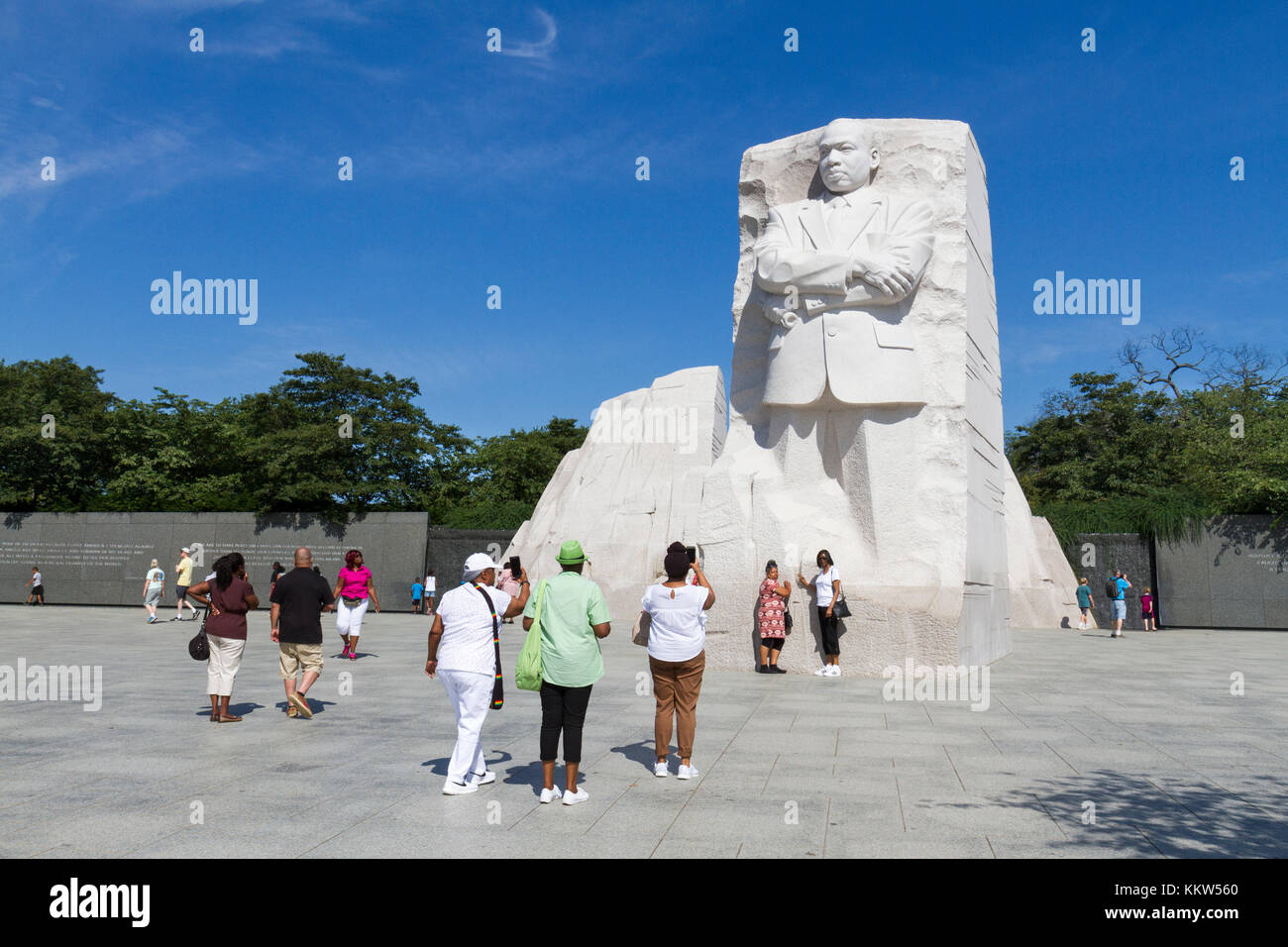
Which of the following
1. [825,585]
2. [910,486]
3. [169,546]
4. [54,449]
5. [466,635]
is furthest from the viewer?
[54,449]

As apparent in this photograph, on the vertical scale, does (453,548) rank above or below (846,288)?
below

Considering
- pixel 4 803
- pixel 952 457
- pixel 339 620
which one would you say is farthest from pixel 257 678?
pixel 952 457

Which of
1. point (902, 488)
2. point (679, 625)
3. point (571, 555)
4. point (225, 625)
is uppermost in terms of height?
point (902, 488)

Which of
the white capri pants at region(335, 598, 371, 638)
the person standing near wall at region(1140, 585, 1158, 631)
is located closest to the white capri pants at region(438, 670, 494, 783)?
the white capri pants at region(335, 598, 371, 638)

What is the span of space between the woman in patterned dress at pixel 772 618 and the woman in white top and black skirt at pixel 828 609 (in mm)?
399

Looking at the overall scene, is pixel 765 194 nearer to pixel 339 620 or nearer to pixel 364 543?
pixel 339 620

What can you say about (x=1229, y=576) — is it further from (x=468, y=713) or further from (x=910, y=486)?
(x=468, y=713)

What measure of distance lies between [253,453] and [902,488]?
20.9 metres

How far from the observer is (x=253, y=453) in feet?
88.2

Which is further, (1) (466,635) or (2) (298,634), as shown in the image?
(2) (298,634)

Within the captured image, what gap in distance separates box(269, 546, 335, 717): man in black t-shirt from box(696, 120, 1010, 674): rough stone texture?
199 inches

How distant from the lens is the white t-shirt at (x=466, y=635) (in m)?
5.58

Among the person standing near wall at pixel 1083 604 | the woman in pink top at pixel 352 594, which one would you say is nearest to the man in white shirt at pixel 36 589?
the woman in pink top at pixel 352 594

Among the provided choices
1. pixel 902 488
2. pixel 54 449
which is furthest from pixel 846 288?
pixel 54 449
